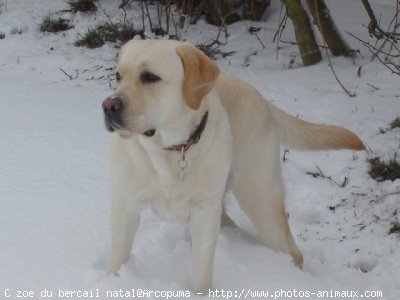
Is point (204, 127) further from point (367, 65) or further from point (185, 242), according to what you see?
point (367, 65)

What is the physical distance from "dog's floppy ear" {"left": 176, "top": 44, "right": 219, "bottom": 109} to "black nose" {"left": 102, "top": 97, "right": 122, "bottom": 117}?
0.29 metres

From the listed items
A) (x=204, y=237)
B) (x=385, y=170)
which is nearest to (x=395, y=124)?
(x=385, y=170)

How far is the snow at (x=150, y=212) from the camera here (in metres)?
2.99

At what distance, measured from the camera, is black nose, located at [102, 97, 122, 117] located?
2322 mm

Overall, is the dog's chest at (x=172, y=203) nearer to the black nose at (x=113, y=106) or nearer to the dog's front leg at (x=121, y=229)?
the dog's front leg at (x=121, y=229)

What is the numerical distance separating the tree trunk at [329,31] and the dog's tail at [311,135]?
2390 mm

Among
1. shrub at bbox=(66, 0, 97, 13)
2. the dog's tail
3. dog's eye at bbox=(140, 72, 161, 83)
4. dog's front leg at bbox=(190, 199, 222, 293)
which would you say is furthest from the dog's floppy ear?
shrub at bbox=(66, 0, 97, 13)

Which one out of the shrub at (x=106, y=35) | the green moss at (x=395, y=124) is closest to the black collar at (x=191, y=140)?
the green moss at (x=395, y=124)

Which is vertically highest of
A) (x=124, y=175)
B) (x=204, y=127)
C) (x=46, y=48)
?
(x=204, y=127)

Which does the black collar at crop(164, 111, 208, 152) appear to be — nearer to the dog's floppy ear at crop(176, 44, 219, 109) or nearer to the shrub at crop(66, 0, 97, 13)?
the dog's floppy ear at crop(176, 44, 219, 109)

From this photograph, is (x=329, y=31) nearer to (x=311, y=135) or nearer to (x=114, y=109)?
(x=311, y=135)

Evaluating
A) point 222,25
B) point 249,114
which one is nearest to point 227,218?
point 249,114

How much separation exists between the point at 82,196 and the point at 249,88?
1204 mm

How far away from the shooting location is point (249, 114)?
306 centimetres
